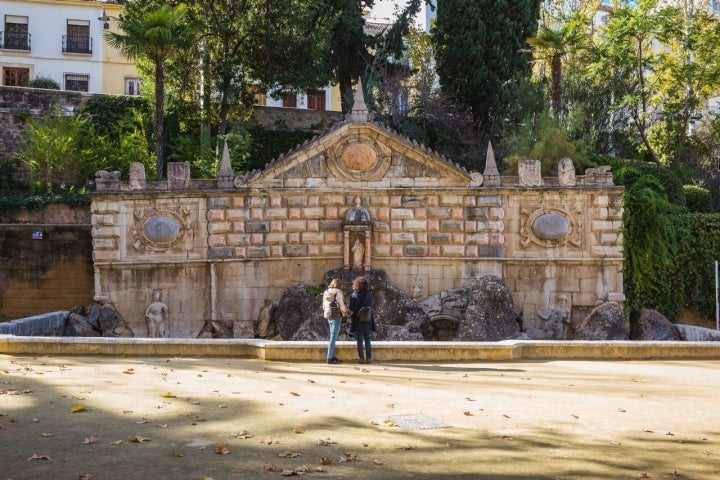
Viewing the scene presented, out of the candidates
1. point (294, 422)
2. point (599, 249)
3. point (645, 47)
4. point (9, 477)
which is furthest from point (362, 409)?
point (645, 47)

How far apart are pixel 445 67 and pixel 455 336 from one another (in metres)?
16.3

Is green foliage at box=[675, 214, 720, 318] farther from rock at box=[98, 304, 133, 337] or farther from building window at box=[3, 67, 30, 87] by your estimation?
building window at box=[3, 67, 30, 87]

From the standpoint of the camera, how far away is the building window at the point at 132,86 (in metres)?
45.3

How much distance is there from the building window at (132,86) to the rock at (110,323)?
24.3m

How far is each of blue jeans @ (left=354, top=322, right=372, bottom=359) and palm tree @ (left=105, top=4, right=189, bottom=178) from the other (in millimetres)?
17136

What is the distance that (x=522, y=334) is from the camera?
22.8 meters

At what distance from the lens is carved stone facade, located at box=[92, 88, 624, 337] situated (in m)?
23.7

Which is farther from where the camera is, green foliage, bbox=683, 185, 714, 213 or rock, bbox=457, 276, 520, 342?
green foliage, bbox=683, 185, 714, 213

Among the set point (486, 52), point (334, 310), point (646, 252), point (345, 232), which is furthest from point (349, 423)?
point (486, 52)

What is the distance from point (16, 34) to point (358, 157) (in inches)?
1093

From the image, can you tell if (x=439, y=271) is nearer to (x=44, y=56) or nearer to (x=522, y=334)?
(x=522, y=334)

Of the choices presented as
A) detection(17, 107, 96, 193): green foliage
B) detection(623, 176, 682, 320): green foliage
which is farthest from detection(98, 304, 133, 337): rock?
detection(623, 176, 682, 320): green foliage

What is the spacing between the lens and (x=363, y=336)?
603 inches

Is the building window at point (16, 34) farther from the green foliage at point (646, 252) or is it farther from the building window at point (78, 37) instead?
the green foliage at point (646, 252)
